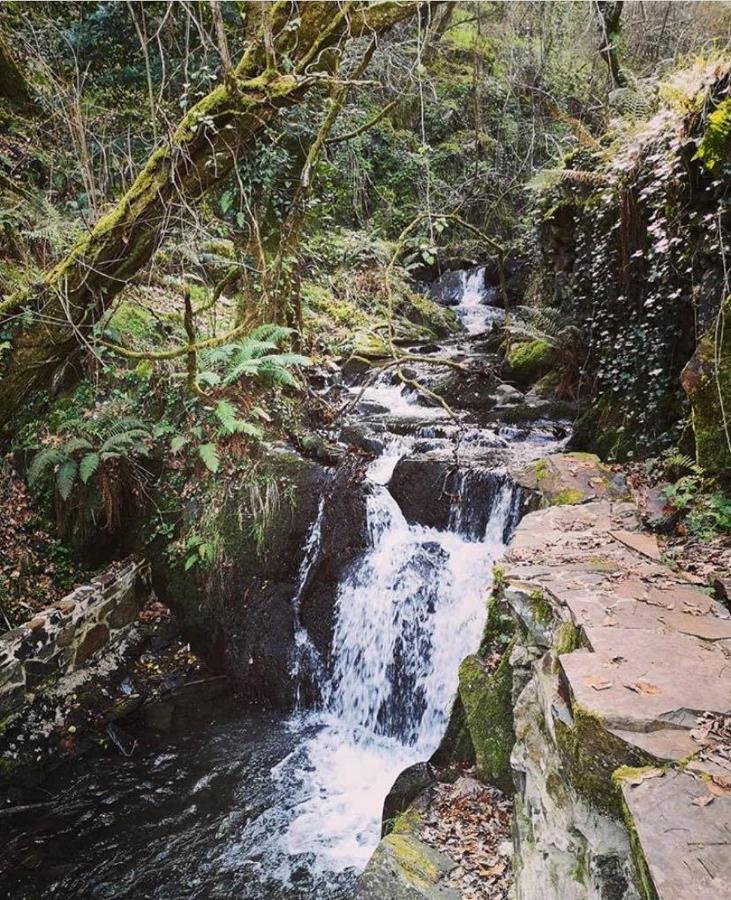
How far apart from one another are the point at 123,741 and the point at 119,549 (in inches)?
95.6

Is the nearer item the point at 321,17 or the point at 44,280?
the point at 44,280

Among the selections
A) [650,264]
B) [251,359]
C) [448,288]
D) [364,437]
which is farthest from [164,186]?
[448,288]

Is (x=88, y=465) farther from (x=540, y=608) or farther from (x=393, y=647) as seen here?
(x=540, y=608)

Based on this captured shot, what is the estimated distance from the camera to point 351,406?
918cm

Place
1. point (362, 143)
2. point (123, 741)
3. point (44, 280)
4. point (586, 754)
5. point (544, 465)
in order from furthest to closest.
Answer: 1. point (362, 143)
2. point (544, 465)
3. point (123, 741)
4. point (44, 280)
5. point (586, 754)

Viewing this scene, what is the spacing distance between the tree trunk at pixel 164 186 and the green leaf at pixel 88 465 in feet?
3.29

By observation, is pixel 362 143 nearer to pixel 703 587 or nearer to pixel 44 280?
pixel 44 280

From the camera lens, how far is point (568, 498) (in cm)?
566

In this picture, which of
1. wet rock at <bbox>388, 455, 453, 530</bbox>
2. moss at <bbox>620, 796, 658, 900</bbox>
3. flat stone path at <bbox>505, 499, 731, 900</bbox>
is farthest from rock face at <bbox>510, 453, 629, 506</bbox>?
moss at <bbox>620, 796, 658, 900</bbox>

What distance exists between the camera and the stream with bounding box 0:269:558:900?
4.49 m

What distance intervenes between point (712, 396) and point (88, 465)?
Answer: 6280 mm

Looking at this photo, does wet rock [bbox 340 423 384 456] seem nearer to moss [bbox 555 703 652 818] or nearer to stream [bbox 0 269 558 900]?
stream [bbox 0 269 558 900]

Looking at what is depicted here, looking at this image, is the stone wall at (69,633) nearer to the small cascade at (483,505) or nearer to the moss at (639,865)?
the small cascade at (483,505)

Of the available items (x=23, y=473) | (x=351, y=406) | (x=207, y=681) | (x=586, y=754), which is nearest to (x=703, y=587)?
(x=586, y=754)
